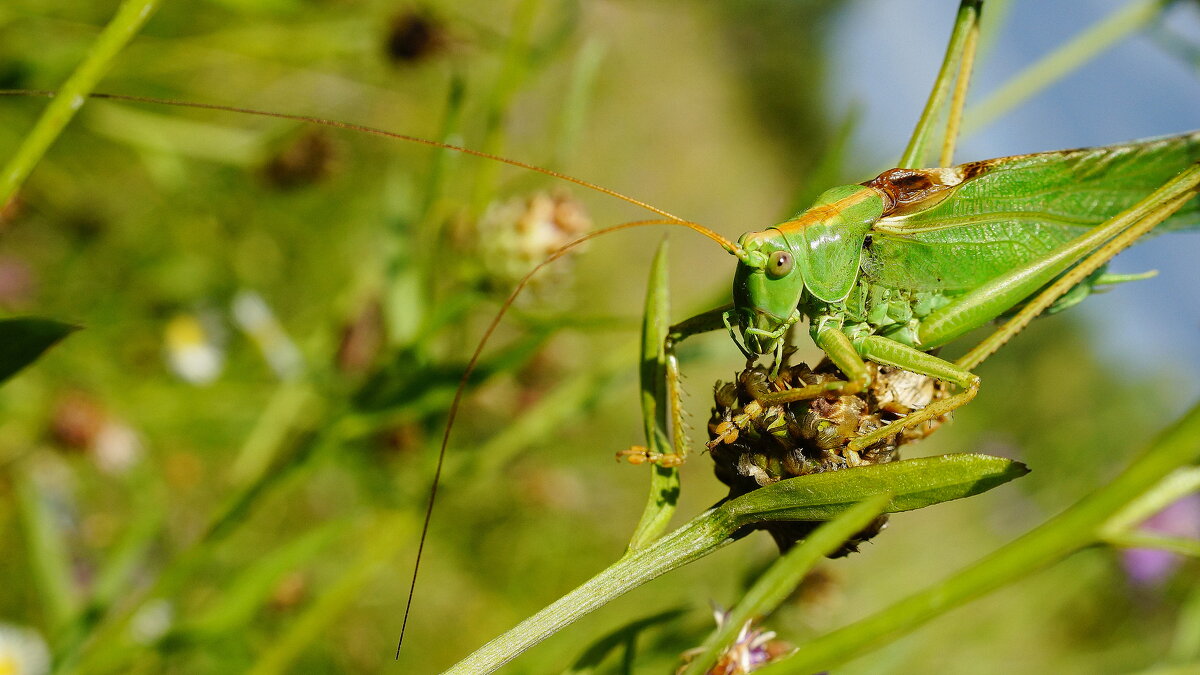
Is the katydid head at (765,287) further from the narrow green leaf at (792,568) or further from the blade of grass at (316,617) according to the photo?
the blade of grass at (316,617)

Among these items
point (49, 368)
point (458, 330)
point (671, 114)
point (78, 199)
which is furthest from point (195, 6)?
point (671, 114)

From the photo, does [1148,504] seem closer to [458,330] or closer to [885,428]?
[885,428]

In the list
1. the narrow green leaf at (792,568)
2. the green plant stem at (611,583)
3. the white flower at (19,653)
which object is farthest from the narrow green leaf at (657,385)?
the white flower at (19,653)

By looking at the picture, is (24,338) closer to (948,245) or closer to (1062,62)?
(948,245)

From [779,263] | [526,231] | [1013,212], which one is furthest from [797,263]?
[526,231]

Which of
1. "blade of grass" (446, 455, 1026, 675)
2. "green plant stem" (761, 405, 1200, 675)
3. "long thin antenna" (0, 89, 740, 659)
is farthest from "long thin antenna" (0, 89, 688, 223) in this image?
"green plant stem" (761, 405, 1200, 675)

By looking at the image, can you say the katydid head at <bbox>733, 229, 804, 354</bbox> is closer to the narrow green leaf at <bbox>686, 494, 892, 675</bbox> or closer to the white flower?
the narrow green leaf at <bbox>686, 494, 892, 675</bbox>
